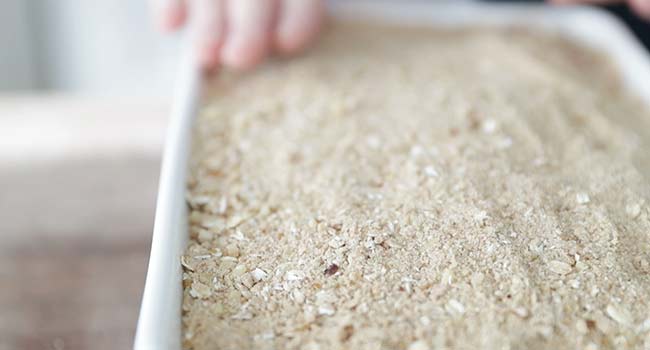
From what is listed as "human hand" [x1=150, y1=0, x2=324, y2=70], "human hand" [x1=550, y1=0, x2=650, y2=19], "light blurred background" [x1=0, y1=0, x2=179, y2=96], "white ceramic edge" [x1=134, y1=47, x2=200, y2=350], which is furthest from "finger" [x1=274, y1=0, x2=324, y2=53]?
"light blurred background" [x1=0, y1=0, x2=179, y2=96]

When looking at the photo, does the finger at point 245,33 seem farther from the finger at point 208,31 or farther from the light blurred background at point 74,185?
the light blurred background at point 74,185

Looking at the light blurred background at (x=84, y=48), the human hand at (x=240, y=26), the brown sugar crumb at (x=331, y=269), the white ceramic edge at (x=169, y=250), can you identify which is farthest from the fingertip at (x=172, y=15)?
the light blurred background at (x=84, y=48)

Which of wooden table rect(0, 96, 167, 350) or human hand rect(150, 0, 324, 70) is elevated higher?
human hand rect(150, 0, 324, 70)

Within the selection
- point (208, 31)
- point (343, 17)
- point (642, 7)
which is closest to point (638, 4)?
point (642, 7)

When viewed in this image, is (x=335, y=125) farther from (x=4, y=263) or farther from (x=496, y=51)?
(x=4, y=263)

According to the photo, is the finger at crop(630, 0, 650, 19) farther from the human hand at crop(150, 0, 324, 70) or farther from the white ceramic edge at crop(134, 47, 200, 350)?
the white ceramic edge at crop(134, 47, 200, 350)
